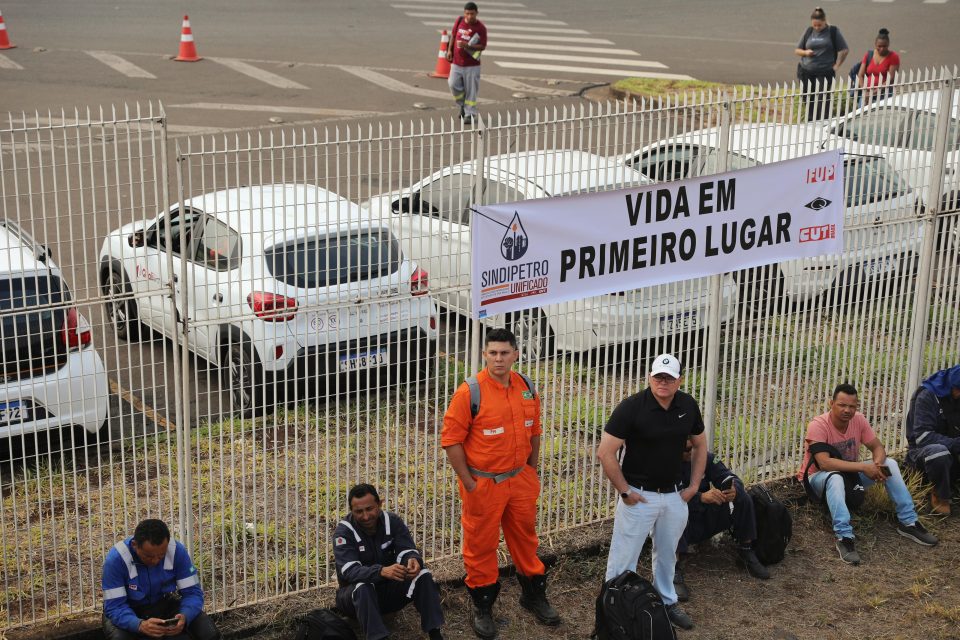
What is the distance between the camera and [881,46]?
1734 centimetres

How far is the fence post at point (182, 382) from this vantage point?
6.18 m

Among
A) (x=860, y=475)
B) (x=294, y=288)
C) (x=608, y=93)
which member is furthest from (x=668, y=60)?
(x=294, y=288)

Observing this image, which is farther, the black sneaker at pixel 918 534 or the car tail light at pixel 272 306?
the black sneaker at pixel 918 534

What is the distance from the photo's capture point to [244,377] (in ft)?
22.5

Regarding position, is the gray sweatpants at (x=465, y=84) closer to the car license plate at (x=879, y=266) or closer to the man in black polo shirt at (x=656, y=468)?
the car license plate at (x=879, y=266)

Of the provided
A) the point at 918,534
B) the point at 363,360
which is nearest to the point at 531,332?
the point at 363,360

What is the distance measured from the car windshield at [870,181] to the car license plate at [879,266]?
50 centimetres

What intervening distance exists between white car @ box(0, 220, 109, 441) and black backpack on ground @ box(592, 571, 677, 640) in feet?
10.0

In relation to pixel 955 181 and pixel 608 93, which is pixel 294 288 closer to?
pixel 955 181

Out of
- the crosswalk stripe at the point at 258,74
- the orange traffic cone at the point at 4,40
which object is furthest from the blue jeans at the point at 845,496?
the orange traffic cone at the point at 4,40

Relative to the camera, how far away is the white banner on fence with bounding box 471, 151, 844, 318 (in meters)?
7.14

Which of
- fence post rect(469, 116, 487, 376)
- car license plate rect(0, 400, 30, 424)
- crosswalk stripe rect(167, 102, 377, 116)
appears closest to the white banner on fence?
fence post rect(469, 116, 487, 376)

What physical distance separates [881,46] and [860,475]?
1090 cm

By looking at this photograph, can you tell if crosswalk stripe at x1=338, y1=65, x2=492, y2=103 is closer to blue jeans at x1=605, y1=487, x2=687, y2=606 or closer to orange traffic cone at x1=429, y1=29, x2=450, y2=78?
orange traffic cone at x1=429, y1=29, x2=450, y2=78
